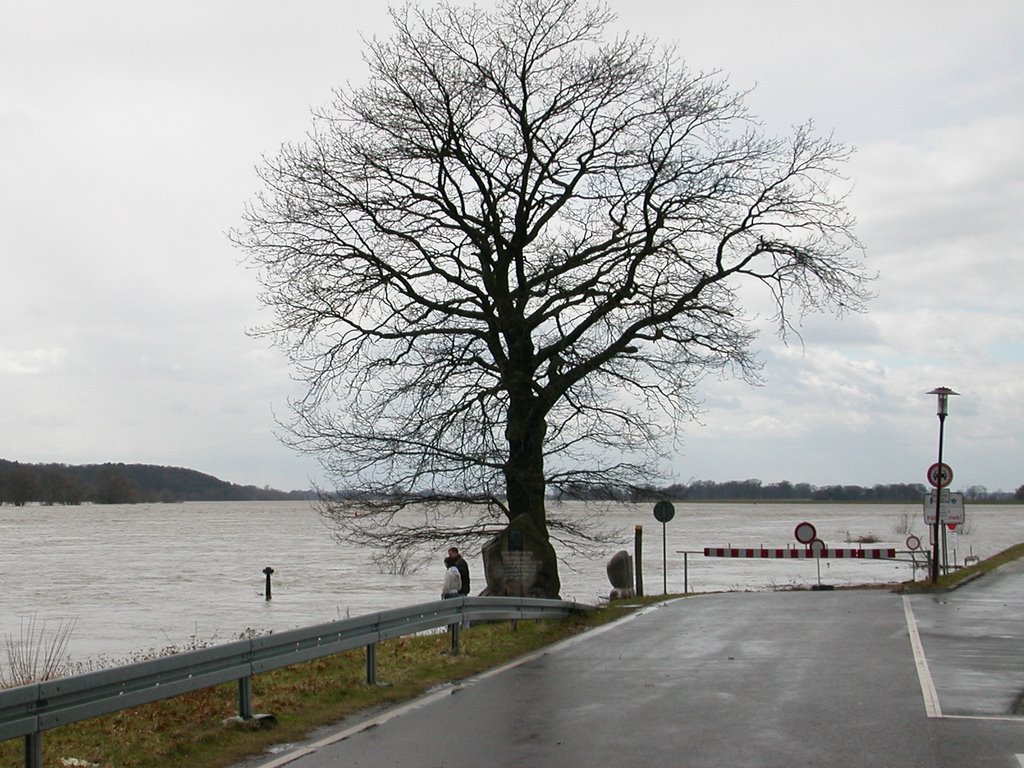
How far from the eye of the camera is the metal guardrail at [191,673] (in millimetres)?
8153

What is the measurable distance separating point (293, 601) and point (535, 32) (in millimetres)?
24062

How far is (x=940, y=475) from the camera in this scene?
96.7 feet

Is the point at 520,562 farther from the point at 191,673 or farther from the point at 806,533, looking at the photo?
the point at 191,673


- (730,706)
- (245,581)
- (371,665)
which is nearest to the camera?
(730,706)

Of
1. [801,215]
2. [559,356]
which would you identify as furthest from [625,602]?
[801,215]

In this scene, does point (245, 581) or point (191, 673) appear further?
point (245, 581)

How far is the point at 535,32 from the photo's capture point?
2395cm

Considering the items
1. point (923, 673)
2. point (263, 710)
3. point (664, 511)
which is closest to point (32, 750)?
point (263, 710)

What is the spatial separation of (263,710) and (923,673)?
6.99 meters

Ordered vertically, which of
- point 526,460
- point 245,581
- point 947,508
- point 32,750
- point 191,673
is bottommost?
point 245,581

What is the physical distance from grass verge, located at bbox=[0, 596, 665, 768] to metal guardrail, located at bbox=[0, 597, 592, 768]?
0.40 m

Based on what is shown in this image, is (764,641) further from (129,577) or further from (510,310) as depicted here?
(129,577)

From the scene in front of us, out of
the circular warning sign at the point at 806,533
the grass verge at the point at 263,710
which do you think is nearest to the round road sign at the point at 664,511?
the circular warning sign at the point at 806,533

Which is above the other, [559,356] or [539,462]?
[559,356]
